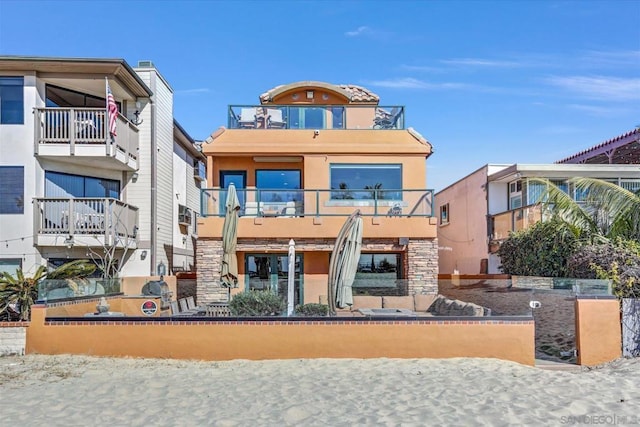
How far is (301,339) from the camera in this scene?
8.90 meters

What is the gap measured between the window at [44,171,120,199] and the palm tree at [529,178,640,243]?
1410cm

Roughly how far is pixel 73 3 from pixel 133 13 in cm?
171

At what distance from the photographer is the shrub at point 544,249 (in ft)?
40.3

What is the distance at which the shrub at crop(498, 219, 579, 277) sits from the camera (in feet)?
40.3

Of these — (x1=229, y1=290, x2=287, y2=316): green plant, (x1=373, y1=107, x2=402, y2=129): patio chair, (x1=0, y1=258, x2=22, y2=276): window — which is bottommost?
(x1=229, y1=290, x2=287, y2=316): green plant

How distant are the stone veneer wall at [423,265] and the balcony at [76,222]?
9281 mm

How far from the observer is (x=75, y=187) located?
16562mm

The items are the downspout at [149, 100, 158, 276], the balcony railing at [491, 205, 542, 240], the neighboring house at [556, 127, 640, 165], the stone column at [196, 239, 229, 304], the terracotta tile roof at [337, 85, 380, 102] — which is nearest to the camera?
the stone column at [196, 239, 229, 304]

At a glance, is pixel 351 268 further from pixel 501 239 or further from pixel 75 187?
pixel 75 187

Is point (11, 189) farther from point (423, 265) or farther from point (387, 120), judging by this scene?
point (423, 265)

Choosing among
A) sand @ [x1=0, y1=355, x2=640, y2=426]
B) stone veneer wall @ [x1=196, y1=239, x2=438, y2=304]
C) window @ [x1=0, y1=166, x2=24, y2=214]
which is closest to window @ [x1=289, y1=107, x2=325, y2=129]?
stone veneer wall @ [x1=196, y1=239, x2=438, y2=304]

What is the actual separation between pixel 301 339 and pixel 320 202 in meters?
6.88

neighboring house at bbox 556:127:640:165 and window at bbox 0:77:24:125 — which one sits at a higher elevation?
window at bbox 0:77:24:125

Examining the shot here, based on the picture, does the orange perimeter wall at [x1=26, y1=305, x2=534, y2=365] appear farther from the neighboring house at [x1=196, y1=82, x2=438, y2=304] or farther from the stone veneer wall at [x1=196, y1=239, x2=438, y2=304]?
the stone veneer wall at [x1=196, y1=239, x2=438, y2=304]
